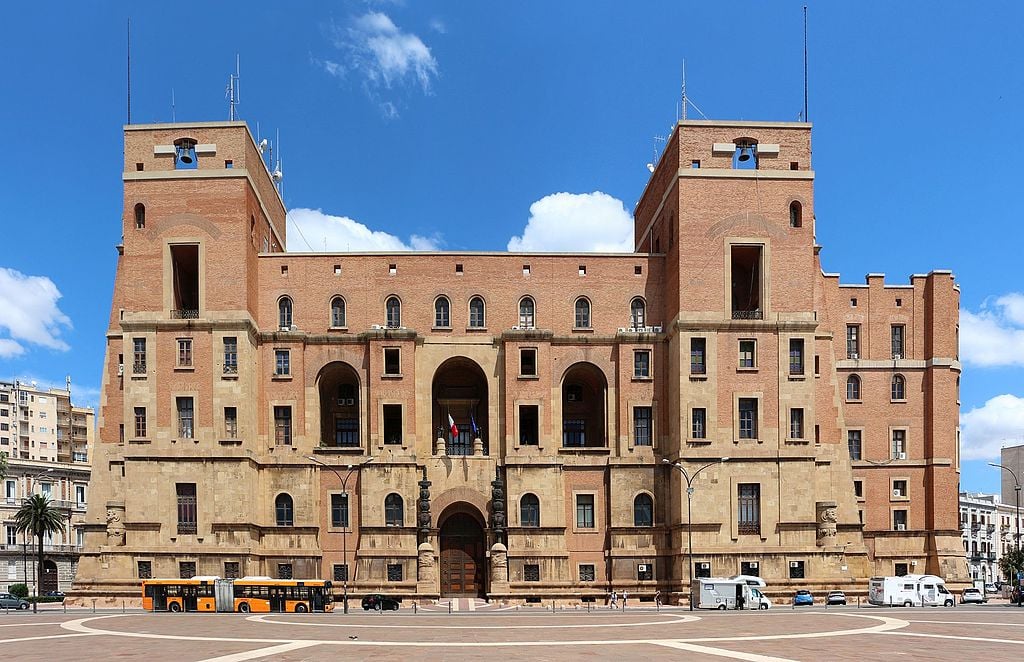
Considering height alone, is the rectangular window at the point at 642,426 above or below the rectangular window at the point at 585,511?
above

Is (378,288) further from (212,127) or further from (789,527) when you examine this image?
(789,527)

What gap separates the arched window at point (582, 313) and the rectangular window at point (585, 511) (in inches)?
486

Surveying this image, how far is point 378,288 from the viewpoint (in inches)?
3002

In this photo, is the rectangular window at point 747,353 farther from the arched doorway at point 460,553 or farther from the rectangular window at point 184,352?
the rectangular window at point 184,352

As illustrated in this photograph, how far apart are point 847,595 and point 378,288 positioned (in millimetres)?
38829

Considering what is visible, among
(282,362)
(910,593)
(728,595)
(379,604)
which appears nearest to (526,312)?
(282,362)

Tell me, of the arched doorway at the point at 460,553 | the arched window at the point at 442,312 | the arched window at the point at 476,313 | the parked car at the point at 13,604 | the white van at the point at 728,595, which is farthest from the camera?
the arched window at the point at 476,313

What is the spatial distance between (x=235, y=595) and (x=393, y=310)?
23.4 metres

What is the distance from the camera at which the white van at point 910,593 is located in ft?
219

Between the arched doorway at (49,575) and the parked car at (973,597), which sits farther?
the arched doorway at (49,575)

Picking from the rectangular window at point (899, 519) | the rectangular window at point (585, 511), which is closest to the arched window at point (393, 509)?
the rectangular window at point (585, 511)

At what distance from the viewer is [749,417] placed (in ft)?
240

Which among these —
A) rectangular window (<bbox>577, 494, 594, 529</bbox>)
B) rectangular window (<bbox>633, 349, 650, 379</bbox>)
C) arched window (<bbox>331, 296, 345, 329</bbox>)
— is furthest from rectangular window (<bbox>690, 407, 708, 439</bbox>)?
arched window (<bbox>331, 296, 345, 329</bbox>)

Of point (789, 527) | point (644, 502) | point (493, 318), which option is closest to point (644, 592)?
point (644, 502)
